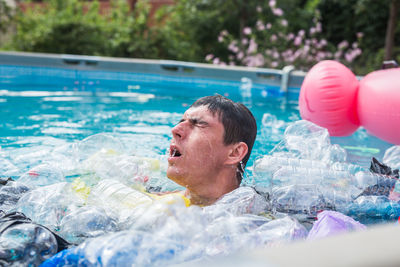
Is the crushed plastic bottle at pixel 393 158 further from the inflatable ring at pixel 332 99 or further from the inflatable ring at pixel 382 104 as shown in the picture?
the inflatable ring at pixel 332 99

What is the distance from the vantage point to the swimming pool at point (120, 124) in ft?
6.18

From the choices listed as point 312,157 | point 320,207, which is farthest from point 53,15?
point 320,207

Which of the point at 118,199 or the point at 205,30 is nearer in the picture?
the point at 118,199

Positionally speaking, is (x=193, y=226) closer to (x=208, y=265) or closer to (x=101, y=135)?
(x=208, y=265)

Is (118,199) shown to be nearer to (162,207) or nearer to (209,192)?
(209,192)

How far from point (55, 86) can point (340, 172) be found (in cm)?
583

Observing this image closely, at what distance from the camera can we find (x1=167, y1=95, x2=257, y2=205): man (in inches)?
88.1

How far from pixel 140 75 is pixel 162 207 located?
7.32 metres

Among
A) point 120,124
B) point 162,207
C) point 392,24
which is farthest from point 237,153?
point 392,24

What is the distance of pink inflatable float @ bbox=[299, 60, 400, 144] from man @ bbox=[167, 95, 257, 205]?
175cm

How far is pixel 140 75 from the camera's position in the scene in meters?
8.58

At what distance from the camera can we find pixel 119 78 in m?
8.47

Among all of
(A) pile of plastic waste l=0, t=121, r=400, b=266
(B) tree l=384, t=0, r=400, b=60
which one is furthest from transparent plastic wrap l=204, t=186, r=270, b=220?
(B) tree l=384, t=0, r=400, b=60

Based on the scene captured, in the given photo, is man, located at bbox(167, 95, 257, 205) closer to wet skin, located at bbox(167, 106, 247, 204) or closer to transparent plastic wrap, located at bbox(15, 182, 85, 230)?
wet skin, located at bbox(167, 106, 247, 204)
